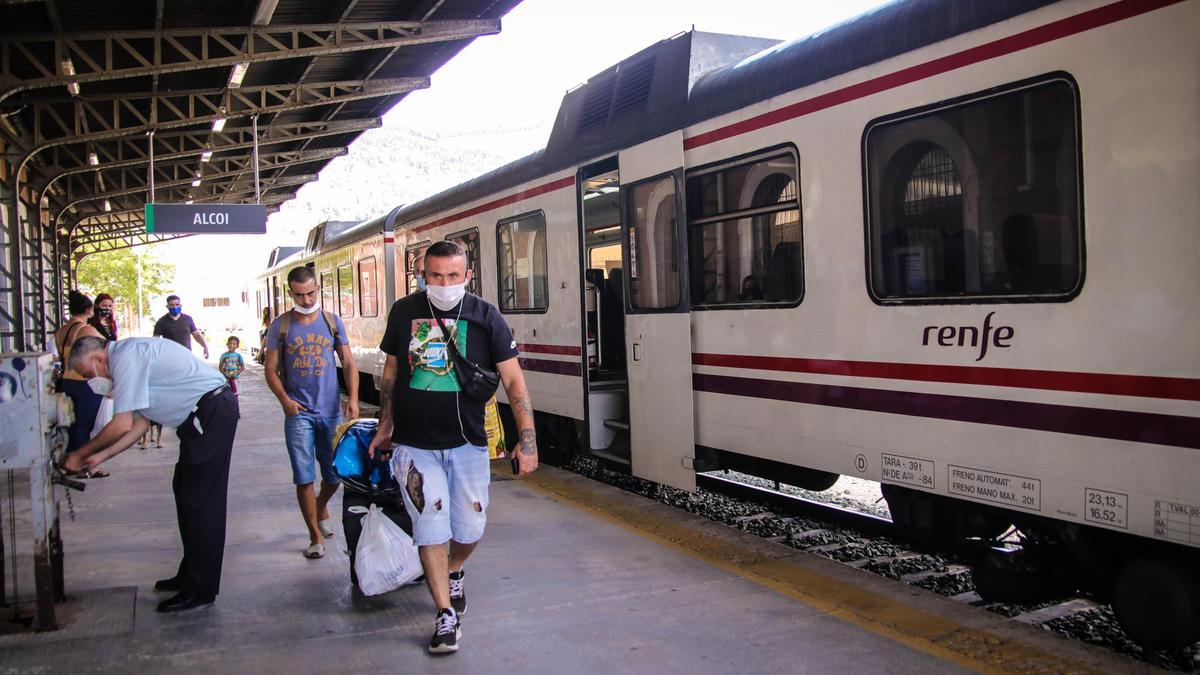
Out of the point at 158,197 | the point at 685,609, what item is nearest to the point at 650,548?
the point at 685,609

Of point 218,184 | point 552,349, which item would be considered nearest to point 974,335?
point 552,349

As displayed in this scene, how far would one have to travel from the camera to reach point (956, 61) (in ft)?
14.7

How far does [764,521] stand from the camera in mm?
7035

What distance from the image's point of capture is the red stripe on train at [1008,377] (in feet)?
11.9

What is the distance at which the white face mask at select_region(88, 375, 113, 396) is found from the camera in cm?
445

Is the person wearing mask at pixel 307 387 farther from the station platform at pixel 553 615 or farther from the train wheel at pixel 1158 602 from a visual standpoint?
the train wheel at pixel 1158 602

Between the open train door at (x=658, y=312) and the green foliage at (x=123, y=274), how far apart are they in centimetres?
4700

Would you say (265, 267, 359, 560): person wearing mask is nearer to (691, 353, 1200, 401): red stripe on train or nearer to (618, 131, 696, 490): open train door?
(618, 131, 696, 490): open train door

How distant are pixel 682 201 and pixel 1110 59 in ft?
10.1

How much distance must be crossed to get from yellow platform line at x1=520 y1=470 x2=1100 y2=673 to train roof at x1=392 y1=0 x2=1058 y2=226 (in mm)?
2689

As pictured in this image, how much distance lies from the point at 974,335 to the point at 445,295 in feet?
7.90

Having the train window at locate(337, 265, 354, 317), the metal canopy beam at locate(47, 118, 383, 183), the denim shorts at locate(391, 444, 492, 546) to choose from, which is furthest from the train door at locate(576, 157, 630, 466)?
the metal canopy beam at locate(47, 118, 383, 183)

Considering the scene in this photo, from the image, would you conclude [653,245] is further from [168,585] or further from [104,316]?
[104,316]

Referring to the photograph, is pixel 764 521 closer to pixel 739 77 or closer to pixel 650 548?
pixel 650 548
